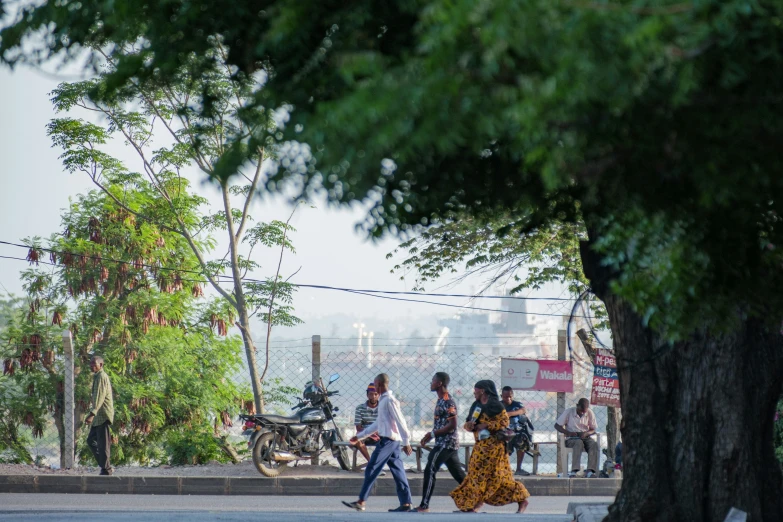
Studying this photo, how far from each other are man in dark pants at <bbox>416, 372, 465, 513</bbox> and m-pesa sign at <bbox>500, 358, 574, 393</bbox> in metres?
5.54

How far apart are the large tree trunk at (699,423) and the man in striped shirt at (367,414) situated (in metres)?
7.74

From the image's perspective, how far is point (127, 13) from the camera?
4258 millimetres

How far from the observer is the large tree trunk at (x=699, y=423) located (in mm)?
→ 7160

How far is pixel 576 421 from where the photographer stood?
55.4 feet

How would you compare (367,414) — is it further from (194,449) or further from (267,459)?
(194,449)

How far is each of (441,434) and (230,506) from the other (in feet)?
8.86

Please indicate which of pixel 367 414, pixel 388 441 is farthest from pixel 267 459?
pixel 388 441

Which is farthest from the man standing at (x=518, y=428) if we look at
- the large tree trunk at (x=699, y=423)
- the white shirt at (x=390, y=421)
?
the large tree trunk at (x=699, y=423)

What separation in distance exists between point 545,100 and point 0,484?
1261 centimetres

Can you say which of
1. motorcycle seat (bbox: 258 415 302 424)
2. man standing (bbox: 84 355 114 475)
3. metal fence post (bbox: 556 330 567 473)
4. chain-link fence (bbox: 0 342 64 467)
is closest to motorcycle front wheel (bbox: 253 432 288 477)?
motorcycle seat (bbox: 258 415 302 424)

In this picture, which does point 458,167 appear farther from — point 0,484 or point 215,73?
point 0,484

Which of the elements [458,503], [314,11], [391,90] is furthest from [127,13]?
[458,503]

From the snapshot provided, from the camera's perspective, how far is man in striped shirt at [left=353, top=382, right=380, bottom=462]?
49.7 feet

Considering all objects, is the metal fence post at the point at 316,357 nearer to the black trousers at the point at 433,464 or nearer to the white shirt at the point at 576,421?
the white shirt at the point at 576,421
